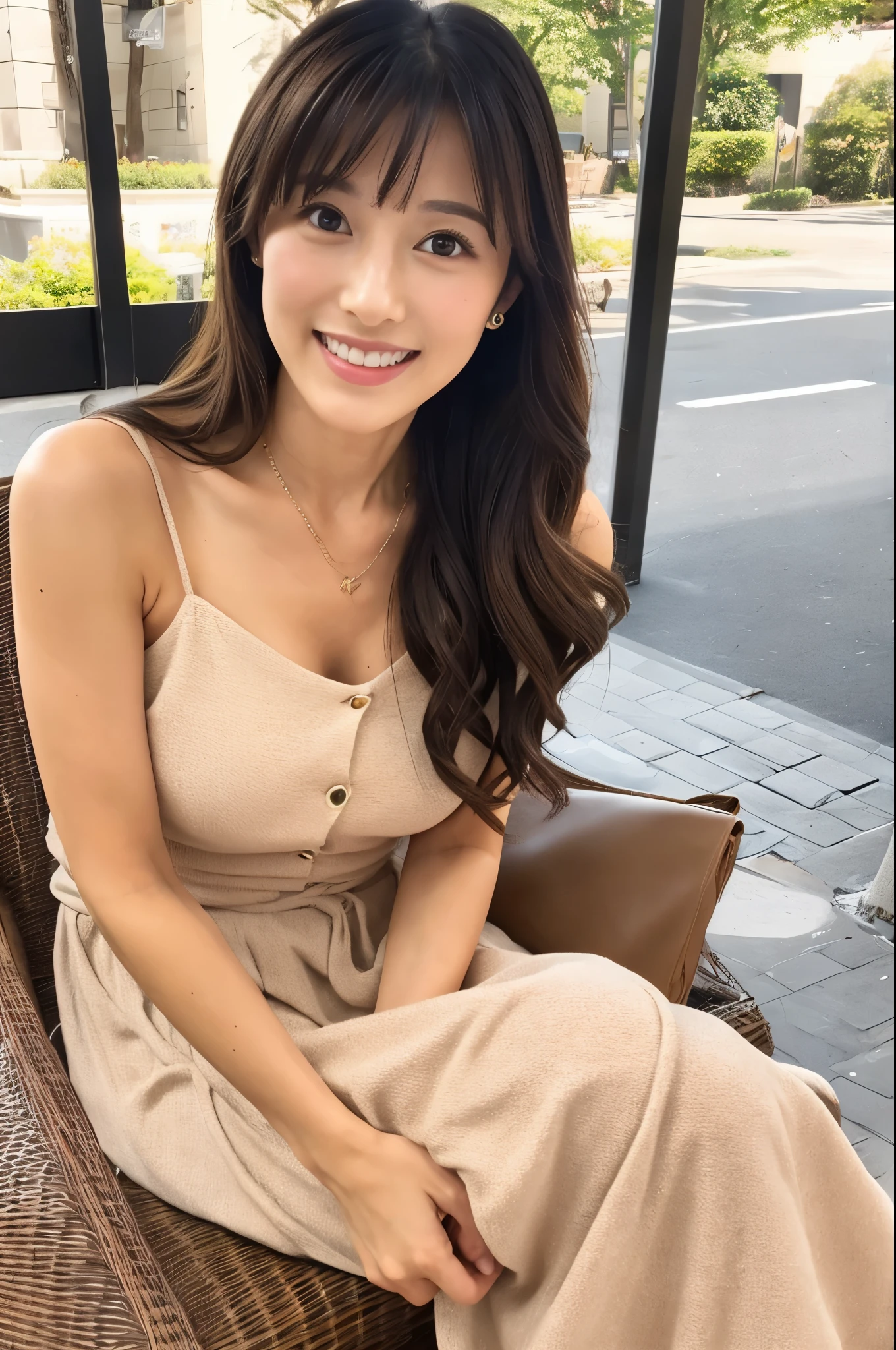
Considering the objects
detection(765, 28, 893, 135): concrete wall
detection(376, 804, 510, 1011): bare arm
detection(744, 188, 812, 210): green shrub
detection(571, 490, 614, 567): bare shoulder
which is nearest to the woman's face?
detection(571, 490, 614, 567): bare shoulder

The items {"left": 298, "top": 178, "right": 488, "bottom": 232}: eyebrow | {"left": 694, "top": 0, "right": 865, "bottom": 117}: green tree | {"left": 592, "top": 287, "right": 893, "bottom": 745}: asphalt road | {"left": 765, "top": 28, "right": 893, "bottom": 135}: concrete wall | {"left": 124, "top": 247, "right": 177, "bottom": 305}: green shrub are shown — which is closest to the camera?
{"left": 298, "top": 178, "right": 488, "bottom": 232}: eyebrow

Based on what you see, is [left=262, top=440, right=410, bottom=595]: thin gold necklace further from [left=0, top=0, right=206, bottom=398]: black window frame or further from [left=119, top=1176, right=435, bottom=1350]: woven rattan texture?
[left=0, top=0, right=206, bottom=398]: black window frame

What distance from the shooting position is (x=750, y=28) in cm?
349

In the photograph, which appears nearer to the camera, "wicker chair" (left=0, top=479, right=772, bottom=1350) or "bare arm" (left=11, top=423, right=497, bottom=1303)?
"wicker chair" (left=0, top=479, right=772, bottom=1350)

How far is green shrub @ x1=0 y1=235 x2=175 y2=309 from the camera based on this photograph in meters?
3.27

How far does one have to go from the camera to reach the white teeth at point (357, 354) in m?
1.10

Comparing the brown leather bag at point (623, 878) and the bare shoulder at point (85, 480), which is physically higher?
the bare shoulder at point (85, 480)

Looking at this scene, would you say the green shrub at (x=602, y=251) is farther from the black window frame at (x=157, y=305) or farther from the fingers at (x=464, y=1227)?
the fingers at (x=464, y=1227)

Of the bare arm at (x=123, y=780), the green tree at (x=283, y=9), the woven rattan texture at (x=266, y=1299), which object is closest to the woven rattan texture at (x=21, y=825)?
the bare arm at (x=123, y=780)

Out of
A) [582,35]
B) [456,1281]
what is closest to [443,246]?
[456,1281]

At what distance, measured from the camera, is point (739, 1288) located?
90 cm

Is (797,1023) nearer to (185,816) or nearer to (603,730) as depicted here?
(603,730)

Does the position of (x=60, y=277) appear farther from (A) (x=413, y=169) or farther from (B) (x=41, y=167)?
(A) (x=413, y=169)

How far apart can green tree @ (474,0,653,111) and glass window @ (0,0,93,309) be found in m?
1.37
